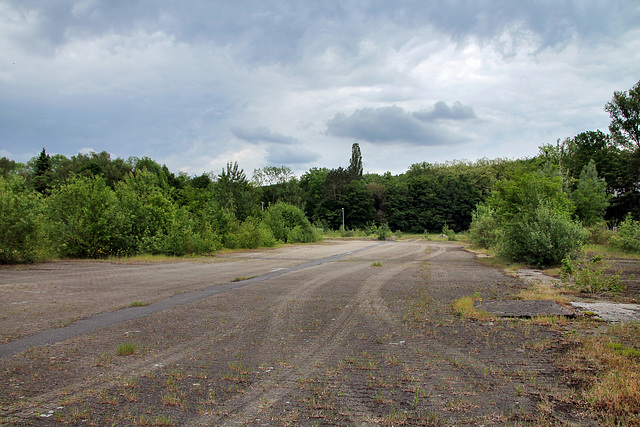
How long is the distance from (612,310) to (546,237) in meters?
8.66

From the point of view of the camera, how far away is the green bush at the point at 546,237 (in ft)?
49.4

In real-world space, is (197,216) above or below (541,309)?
above

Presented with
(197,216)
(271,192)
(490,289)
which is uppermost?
(271,192)

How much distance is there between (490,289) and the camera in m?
10.3

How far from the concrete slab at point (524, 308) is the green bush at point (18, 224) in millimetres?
18494

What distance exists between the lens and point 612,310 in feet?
23.7

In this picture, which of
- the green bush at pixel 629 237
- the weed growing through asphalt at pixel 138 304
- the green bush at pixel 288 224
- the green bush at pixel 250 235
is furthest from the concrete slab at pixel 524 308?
the green bush at pixel 288 224

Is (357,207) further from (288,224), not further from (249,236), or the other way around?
(249,236)

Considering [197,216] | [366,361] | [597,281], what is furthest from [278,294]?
[197,216]

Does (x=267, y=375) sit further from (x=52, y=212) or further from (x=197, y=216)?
(x=197, y=216)

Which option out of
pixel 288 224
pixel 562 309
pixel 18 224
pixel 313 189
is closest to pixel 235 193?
pixel 288 224

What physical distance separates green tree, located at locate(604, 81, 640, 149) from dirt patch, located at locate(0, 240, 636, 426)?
6252 cm

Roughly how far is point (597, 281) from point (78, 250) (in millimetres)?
22591

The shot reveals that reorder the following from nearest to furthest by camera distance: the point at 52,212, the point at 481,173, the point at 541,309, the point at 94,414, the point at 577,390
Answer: the point at 94,414
the point at 577,390
the point at 541,309
the point at 52,212
the point at 481,173
